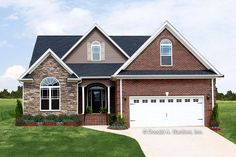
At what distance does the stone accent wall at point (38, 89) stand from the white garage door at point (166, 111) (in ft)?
16.4

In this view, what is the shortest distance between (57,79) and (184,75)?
31.9 ft

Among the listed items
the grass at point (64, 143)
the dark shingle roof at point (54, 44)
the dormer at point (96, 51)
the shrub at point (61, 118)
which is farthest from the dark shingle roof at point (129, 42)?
the grass at point (64, 143)

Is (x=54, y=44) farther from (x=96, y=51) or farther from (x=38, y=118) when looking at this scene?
(x=38, y=118)

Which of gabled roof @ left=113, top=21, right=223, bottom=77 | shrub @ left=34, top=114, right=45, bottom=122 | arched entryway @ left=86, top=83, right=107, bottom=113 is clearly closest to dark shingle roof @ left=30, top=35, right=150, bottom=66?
arched entryway @ left=86, top=83, right=107, bottom=113

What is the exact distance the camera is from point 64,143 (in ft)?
71.8

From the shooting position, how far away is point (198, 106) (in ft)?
96.1

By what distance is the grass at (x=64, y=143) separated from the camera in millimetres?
19234

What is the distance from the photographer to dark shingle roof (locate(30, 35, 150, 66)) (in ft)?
120

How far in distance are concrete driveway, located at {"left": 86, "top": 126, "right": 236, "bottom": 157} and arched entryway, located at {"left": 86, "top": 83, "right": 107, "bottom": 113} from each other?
5.91 metres

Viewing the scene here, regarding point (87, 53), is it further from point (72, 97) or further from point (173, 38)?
point (173, 38)

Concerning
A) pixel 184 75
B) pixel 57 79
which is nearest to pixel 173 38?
pixel 184 75

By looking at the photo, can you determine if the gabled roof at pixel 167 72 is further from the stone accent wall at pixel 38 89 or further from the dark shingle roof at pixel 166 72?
the stone accent wall at pixel 38 89

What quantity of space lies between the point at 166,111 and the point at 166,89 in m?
1.62

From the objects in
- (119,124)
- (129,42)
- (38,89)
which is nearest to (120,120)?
(119,124)
